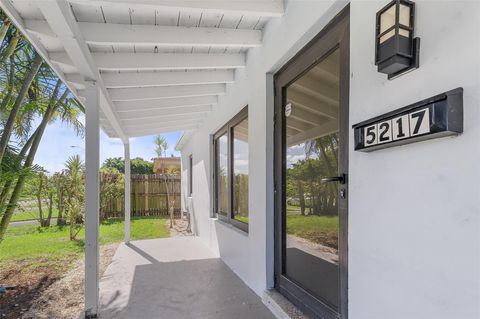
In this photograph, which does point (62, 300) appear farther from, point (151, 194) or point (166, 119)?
point (151, 194)

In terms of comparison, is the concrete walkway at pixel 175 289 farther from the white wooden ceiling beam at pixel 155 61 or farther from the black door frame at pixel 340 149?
the white wooden ceiling beam at pixel 155 61

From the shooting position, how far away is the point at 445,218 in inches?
47.4

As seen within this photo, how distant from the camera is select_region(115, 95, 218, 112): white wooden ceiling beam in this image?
487 centimetres

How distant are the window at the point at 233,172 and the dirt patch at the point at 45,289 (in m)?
2.10

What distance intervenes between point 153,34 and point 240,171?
2.21 meters

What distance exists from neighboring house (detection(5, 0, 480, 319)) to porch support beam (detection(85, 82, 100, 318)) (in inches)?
0.5

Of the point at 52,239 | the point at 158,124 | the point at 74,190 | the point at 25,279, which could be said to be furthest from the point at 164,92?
the point at 52,239

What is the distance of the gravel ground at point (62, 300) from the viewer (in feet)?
10.9

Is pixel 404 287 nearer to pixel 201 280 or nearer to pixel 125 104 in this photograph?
pixel 201 280

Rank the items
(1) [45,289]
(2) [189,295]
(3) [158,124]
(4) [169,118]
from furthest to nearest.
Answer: (3) [158,124] → (4) [169,118] → (1) [45,289] → (2) [189,295]

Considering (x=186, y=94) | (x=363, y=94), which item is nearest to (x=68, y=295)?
(x=186, y=94)

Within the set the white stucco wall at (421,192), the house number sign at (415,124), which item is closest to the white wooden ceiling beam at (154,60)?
the white stucco wall at (421,192)

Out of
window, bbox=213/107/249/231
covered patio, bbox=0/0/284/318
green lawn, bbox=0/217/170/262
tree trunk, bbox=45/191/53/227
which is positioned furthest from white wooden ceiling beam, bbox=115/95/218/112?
tree trunk, bbox=45/191/53/227

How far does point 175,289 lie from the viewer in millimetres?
3734
